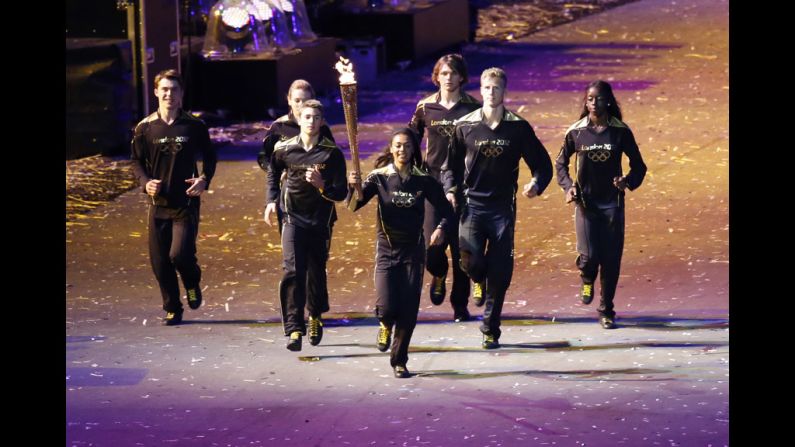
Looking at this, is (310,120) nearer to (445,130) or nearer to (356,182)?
(356,182)

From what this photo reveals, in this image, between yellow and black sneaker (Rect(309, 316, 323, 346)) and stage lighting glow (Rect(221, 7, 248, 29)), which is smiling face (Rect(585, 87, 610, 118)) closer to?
yellow and black sneaker (Rect(309, 316, 323, 346))

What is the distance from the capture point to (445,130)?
1184 cm

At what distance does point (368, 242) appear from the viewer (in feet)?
48.7

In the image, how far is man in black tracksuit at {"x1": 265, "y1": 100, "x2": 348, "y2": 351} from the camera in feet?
35.9

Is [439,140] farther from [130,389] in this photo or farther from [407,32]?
[407,32]

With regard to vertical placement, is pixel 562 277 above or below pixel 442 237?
below

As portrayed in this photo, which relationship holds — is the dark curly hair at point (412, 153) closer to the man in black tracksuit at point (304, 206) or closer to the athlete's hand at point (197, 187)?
the man in black tracksuit at point (304, 206)

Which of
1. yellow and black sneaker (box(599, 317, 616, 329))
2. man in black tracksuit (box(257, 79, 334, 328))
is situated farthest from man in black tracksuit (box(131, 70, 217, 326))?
yellow and black sneaker (box(599, 317, 616, 329))

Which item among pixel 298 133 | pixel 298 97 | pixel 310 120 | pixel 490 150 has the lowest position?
pixel 490 150

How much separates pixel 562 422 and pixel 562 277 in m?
4.17

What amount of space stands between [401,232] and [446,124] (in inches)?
65.4

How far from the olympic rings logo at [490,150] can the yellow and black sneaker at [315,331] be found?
171 cm

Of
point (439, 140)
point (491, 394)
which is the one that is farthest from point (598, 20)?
point (491, 394)

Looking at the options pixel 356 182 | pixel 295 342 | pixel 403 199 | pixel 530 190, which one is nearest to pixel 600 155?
pixel 530 190
